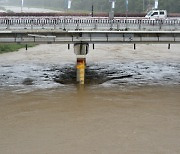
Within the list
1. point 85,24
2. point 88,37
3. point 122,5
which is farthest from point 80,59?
point 122,5

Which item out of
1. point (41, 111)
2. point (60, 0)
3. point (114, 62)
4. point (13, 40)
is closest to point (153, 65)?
point (114, 62)

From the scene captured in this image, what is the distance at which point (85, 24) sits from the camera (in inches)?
945

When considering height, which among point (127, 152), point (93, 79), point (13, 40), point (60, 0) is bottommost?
point (127, 152)

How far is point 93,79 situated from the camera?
88.7ft

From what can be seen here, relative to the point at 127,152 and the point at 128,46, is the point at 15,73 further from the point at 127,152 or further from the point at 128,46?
the point at 128,46

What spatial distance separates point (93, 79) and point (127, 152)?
14.2 m

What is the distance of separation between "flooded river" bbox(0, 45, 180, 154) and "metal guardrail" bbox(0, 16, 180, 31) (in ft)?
13.7

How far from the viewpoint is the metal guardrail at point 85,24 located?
2355 cm

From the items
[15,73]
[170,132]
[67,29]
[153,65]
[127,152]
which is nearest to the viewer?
[127,152]

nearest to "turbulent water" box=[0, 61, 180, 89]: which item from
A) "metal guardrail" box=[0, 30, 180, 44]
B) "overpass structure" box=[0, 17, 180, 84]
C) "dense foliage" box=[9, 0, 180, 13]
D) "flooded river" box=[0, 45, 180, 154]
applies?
"flooded river" box=[0, 45, 180, 154]

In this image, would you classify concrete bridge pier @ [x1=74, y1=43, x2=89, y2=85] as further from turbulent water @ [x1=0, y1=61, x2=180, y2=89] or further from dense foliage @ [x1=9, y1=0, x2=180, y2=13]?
dense foliage @ [x1=9, y1=0, x2=180, y2=13]

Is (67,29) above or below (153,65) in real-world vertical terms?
above

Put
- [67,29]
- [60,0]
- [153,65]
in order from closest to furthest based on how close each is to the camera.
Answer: [67,29], [153,65], [60,0]

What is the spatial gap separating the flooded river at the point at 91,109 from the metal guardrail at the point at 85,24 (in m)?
4.19
